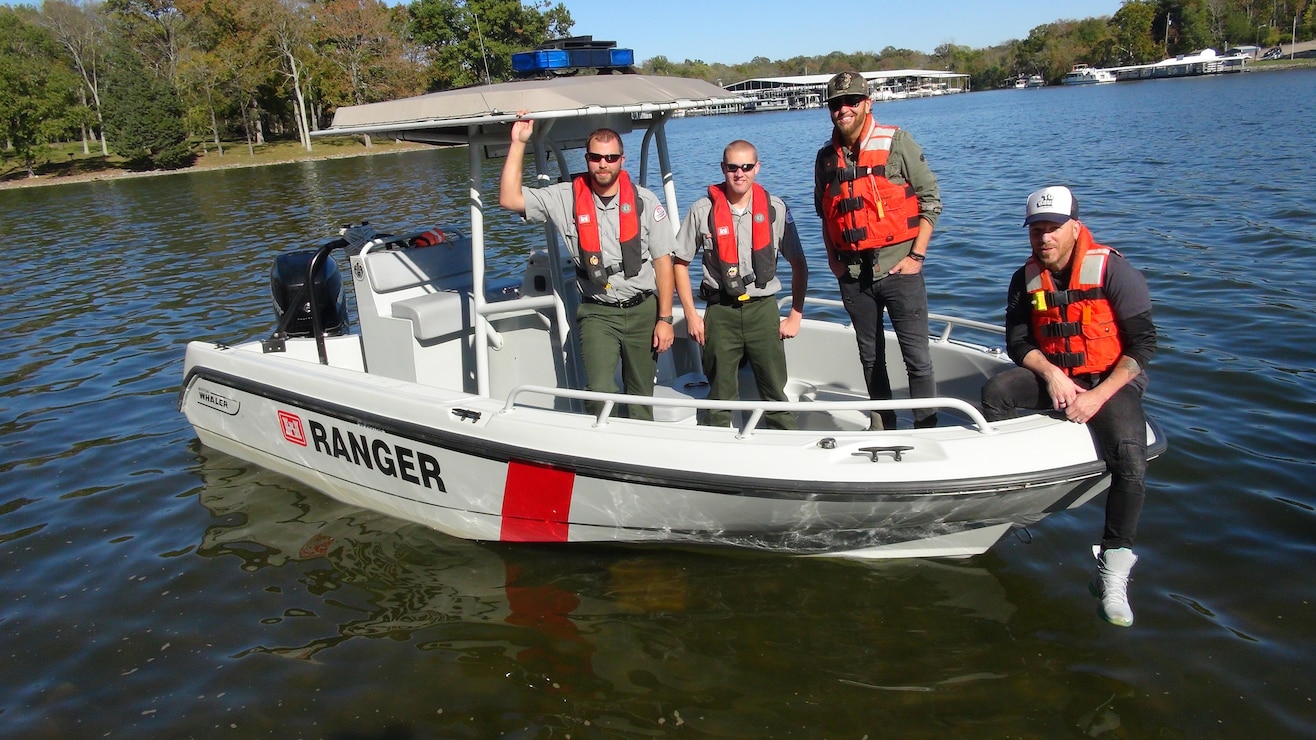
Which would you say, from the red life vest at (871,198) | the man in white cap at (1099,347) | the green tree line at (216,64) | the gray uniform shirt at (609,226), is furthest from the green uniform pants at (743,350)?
the green tree line at (216,64)

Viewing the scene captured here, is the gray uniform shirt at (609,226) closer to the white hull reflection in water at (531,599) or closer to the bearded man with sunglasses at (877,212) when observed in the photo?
the bearded man with sunglasses at (877,212)

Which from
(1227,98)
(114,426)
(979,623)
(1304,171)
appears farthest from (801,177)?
(1227,98)

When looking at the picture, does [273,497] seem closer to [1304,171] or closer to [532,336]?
[532,336]

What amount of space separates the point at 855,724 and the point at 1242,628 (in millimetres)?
1893

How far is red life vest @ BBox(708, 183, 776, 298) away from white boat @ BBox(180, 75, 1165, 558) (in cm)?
63

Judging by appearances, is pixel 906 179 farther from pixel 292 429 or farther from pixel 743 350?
pixel 292 429

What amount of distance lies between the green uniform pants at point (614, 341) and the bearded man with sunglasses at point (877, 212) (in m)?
1.05

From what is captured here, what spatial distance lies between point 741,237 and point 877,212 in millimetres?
678

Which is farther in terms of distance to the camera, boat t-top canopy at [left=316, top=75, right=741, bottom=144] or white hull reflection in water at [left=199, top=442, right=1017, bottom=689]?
boat t-top canopy at [left=316, top=75, right=741, bottom=144]

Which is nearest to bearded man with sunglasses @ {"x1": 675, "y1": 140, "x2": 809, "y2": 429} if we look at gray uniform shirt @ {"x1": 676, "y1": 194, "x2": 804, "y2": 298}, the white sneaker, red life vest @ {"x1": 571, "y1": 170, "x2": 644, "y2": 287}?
gray uniform shirt @ {"x1": 676, "y1": 194, "x2": 804, "y2": 298}

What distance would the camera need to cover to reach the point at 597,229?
14.3ft

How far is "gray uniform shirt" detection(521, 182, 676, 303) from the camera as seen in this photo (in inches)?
173

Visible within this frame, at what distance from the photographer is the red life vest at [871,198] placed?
4.30 m

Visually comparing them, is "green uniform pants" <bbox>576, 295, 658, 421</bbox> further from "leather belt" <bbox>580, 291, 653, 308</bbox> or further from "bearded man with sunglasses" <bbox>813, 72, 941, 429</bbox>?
"bearded man with sunglasses" <bbox>813, 72, 941, 429</bbox>
